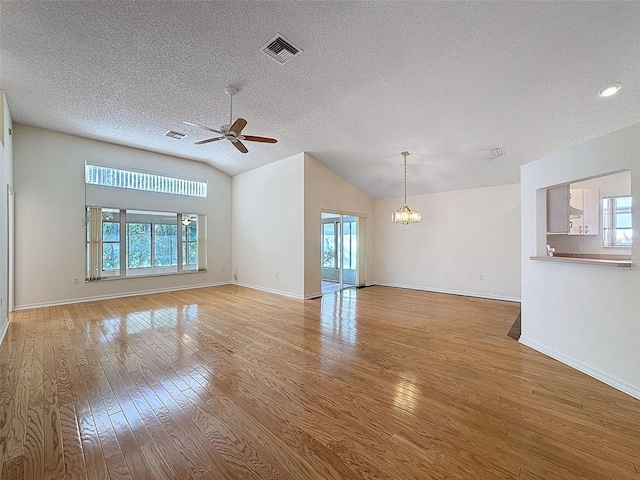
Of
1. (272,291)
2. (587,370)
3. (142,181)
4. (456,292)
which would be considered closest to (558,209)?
(587,370)

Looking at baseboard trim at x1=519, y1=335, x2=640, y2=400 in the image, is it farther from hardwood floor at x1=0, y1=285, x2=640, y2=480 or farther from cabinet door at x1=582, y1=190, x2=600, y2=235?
cabinet door at x1=582, y1=190, x2=600, y2=235

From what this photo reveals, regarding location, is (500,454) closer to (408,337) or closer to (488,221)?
(408,337)

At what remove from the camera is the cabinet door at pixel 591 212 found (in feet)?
17.9

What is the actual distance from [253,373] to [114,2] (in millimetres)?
3858

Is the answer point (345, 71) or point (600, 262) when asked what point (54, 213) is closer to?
point (345, 71)

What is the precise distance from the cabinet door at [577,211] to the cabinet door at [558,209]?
1.99 meters

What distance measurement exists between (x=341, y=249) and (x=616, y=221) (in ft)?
18.7

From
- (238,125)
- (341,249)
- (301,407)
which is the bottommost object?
(301,407)

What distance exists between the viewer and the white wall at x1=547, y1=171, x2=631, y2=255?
531 cm

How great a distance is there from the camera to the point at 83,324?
174 inches

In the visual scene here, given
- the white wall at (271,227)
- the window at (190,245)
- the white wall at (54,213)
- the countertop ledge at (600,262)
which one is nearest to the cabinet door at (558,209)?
the countertop ledge at (600,262)

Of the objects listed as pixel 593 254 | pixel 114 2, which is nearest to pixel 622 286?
pixel 593 254

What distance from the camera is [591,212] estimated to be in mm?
5496

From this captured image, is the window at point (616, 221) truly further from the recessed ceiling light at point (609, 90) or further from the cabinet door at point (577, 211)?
the recessed ceiling light at point (609, 90)
